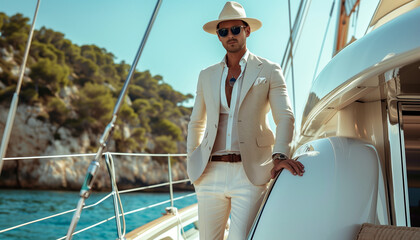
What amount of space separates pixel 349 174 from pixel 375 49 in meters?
0.38

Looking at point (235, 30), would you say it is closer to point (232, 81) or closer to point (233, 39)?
point (233, 39)

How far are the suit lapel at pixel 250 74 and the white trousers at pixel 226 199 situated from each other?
0.78 ft

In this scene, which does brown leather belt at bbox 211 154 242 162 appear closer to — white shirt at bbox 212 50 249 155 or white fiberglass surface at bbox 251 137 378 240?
white shirt at bbox 212 50 249 155

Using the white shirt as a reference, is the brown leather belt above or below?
below

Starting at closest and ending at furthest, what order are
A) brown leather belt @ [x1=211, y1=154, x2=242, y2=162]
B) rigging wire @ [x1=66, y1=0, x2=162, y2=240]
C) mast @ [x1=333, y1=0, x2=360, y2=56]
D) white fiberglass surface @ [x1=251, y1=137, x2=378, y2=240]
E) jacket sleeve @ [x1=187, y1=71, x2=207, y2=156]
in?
rigging wire @ [x1=66, y1=0, x2=162, y2=240], white fiberglass surface @ [x1=251, y1=137, x2=378, y2=240], brown leather belt @ [x1=211, y1=154, x2=242, y2=162], jacket sleeve @ [x1=187, y1=71, x2=207, y2=156], mast @ [x1=333, y1=0, x2=360, y2=56]

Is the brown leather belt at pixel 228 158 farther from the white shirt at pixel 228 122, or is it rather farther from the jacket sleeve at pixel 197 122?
the jacket sleeve at pixel 197 122

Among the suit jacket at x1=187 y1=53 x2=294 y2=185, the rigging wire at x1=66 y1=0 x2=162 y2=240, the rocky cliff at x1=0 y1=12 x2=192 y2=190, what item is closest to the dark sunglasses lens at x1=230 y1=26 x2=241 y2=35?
the suit jacket at x1=187 y1=53 x2=294 y2=185

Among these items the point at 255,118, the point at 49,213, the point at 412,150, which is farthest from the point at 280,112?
the point at 49,213

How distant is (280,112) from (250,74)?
0.54 ft

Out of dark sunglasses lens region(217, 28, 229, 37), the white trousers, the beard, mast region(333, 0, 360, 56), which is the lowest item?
the white trousers

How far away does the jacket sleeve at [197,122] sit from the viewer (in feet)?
4.90

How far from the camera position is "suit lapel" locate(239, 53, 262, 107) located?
136 cm

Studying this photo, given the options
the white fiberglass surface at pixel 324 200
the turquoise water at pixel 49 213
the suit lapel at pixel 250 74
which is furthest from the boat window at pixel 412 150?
the turquoise water at pixel 49 213

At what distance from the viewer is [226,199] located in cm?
137
